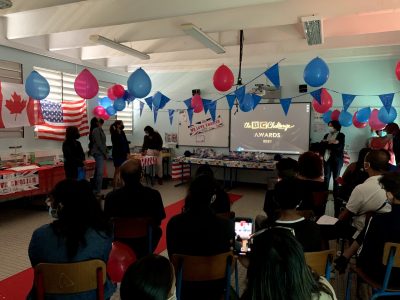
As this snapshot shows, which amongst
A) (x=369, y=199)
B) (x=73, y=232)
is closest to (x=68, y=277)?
(x=73, y=232)

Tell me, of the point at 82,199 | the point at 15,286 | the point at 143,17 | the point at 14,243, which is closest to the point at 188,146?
the point at 143,17

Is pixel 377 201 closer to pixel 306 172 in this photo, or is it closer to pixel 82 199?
pixel 306 172

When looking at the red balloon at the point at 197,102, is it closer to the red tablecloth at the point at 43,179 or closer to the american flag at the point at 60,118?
the american flag at the point at 60,118

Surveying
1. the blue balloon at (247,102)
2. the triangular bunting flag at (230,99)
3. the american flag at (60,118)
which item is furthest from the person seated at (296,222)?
the american flag at (60,118)

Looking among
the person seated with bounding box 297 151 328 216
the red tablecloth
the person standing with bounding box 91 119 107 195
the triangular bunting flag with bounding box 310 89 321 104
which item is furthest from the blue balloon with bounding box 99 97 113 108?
the person seated with bounding box 297 151 328 216

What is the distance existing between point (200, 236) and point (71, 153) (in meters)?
4.29

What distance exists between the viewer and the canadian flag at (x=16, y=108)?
17.8 feet

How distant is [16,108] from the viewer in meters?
5.63

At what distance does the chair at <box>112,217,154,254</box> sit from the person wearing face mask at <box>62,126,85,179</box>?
3.39 m

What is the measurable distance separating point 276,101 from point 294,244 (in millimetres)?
6879

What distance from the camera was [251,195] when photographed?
22.4 feet

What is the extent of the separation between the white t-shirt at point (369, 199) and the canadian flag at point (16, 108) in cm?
549

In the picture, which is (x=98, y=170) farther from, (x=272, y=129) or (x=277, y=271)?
(x=277, y=271)

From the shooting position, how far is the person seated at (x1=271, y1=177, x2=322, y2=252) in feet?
6.02
